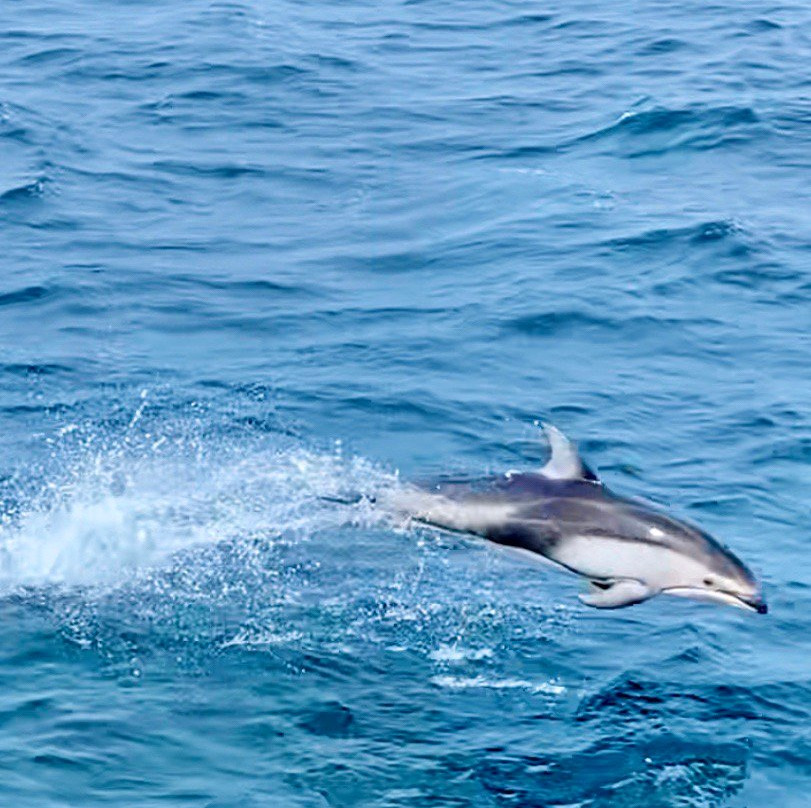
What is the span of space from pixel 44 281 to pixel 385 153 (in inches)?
314

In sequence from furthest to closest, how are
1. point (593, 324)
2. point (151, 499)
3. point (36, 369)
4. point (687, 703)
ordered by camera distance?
point (593, 324), point (36, 369), point (151, 499), point (687, 703)

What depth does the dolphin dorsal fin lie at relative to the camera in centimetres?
1722

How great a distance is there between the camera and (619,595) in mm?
16781

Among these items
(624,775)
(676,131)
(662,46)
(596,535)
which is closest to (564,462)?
(596,535)

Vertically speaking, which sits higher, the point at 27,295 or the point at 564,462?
the point at 564,462

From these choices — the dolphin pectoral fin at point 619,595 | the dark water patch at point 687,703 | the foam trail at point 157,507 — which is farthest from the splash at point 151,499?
the dark water patch at point 687,703

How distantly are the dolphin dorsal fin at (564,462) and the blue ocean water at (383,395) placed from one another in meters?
1.75

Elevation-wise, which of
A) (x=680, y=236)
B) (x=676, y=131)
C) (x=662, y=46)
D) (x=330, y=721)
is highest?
(x=662, y=46)

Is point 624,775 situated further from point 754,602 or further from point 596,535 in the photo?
point 596,535

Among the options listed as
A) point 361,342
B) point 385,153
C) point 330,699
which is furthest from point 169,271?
point 330,699

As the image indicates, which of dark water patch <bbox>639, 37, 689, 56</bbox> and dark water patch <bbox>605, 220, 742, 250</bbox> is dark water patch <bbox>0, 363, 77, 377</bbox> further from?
dark water patch <bbox>639, 37, 689, 56</bbox>

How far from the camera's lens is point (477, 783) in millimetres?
16109

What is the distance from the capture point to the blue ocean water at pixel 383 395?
16766 millimetres

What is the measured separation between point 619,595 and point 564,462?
4.27 ft
